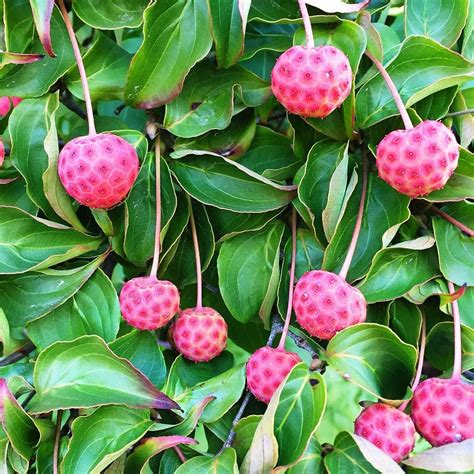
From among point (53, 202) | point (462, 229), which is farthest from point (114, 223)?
point (462, 229)

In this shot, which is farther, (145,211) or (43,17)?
(145,211)

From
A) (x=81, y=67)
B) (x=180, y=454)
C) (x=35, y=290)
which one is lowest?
(x=180, y=454)

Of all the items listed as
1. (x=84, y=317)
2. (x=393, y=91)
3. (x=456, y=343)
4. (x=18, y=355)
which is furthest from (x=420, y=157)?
(x=18, y=355)

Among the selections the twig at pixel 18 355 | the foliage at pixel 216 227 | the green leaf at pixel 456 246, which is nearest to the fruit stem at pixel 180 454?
the foliage at pixel 216 227

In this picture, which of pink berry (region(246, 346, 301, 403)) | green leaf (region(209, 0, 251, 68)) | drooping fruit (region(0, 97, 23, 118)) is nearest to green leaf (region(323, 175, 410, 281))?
pink berry (region(246, 346, 301, 403))

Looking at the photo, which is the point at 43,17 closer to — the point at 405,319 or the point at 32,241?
the point at 32,241

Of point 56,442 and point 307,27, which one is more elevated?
point 307,27

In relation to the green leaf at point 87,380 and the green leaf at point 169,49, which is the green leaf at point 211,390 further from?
the green leaf at point 169,49
